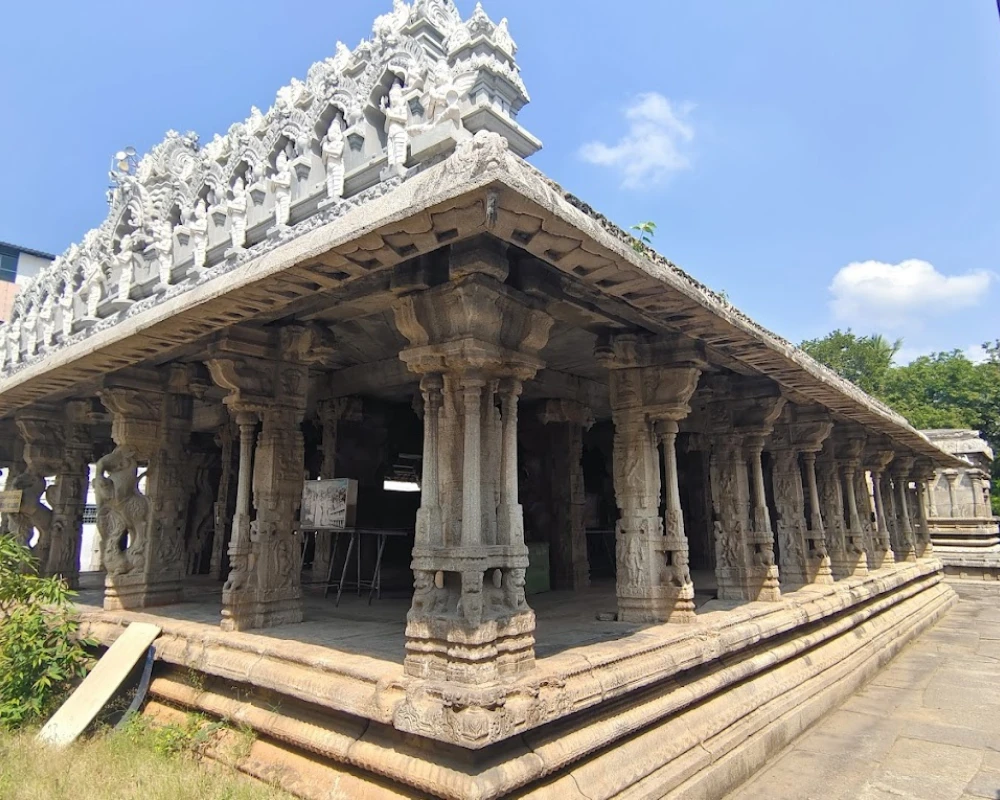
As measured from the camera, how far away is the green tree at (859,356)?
4569 cm

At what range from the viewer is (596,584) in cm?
1051

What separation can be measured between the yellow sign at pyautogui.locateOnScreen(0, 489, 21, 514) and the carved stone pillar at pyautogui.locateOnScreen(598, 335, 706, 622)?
8.94 meters

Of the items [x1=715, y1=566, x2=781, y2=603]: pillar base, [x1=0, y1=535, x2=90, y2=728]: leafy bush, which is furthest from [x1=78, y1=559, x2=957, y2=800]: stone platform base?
[x1=715, y1=566, x2=781, y2=603]: pillar base

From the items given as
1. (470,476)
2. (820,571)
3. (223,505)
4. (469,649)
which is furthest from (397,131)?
(223,505)

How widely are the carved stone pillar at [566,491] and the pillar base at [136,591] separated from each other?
5.26 m

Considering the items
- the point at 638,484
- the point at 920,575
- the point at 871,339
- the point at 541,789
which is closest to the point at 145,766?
the point at 541,789

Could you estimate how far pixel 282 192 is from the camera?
7.37 m

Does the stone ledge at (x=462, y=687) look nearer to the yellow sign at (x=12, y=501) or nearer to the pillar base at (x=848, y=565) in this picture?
the yellow sign at (x=12, y=501)

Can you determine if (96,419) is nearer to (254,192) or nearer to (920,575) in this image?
(254,192)

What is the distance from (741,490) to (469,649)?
15.8 ft

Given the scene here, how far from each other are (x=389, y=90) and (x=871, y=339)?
50632 mm

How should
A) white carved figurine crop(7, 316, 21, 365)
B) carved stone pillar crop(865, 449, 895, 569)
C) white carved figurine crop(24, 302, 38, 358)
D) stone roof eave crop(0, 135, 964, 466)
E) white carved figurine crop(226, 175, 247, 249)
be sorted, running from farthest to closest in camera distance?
white carved figurine crop(7, 316, 21, 365) → carved stone pillar crop(865, 449, 895, 569) → white carved figurine crop(24, 302, 38, 358) → white carved figurine crop(226, 175, 247, 249) → stone roof eave crop(0, 135, 964, 466)

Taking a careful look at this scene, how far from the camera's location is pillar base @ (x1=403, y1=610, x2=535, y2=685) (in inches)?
140

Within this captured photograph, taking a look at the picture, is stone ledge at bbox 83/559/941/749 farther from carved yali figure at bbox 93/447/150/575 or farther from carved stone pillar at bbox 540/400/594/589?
carved stone pillar at bbox 540/400/594/589
